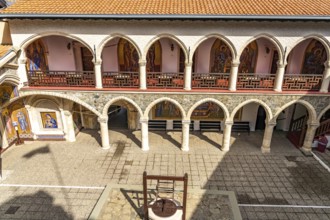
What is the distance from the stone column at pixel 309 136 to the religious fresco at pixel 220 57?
6054 millimetres

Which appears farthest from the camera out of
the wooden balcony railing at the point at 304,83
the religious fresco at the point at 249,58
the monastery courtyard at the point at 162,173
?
the religious fresco at the point at 249,58

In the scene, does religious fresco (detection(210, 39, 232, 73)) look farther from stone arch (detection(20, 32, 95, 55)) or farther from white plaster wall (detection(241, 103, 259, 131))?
stone arch (detection(20, 32, 95, 55))

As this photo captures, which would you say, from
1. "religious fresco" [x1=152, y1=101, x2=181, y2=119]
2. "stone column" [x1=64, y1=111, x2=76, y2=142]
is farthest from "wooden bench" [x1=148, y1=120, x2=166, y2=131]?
"stone column" [x1=64, y1=111, x2=76, y2=142]

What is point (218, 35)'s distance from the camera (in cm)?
1193

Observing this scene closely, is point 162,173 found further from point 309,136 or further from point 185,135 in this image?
point 309,136

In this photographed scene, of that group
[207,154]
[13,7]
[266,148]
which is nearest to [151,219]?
[207,154]

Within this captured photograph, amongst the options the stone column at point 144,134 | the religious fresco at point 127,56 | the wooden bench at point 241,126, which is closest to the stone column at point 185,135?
the stone column at point 144,134

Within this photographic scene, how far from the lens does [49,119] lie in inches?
593

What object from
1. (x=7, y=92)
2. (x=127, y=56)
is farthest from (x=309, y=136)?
(x=7, y=92)

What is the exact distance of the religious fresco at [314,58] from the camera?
13.6 m

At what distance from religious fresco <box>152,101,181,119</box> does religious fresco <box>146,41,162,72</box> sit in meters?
2.85

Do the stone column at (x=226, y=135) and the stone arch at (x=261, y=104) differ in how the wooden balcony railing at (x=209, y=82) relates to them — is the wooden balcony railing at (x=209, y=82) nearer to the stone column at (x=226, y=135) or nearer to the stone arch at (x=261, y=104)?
the stone arch at (x=261, y=104)

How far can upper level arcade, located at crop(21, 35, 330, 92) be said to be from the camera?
12.6 metres

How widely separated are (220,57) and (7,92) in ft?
41.6
